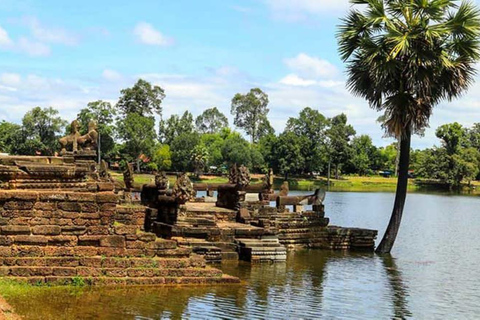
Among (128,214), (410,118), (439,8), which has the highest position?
(439,8)

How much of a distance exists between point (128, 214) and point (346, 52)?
9.69 meters

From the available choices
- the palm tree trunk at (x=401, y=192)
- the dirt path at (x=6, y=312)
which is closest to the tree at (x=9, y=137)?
the palm tree trunk at (x=401, y=192)

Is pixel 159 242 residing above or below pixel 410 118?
below

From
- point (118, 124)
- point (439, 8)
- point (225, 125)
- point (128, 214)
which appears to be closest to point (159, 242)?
point (128, 214)

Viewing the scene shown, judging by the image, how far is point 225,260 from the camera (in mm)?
17219

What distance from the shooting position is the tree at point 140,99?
311 feet

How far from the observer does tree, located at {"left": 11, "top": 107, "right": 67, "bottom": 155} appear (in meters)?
80.0

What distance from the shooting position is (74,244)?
12.3 metres

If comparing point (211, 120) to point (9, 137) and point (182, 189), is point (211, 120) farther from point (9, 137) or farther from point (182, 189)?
point (182, 189)

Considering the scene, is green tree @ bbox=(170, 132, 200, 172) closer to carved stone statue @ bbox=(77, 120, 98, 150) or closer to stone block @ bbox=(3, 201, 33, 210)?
carved stone statue @ bbox=(77, 120, 98, 150)

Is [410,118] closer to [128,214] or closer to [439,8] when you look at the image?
[439,8]

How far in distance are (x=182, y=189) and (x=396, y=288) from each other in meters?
5.89

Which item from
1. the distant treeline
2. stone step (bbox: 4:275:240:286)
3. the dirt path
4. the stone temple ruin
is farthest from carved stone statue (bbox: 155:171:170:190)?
the distant treeline

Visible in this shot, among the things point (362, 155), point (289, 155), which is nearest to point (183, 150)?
point (289, 155)
